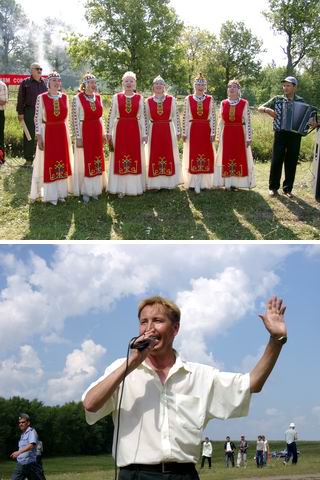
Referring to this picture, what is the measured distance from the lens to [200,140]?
7.74 m

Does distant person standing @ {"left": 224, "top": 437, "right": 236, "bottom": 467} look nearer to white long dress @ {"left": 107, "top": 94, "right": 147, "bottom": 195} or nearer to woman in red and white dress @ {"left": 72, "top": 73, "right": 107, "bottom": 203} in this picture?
white long dress @ {"left": 107, "top": 94, "right": 147, "bottom": 195}

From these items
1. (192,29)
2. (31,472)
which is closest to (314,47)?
(192,29)

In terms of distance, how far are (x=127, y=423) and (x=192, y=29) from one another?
109 feet

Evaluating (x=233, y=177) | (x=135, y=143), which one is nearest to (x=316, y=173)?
(x=233, y=177)

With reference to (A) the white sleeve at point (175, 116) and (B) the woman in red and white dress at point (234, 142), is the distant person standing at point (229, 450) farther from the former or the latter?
Result: (A) the white sleeve at point (175, 116)

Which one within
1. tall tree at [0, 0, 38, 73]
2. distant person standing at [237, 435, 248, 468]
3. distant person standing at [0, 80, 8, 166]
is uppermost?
tall tree at [0, 0, 38, 73]

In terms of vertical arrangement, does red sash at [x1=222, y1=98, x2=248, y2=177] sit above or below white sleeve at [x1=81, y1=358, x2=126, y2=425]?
above

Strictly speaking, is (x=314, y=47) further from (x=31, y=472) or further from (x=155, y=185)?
(x=31, y=472)

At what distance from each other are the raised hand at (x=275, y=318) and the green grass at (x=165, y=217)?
420 cm

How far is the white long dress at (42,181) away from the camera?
7039 mm

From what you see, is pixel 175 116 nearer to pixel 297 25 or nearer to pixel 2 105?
pixel 2 105

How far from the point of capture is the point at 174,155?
7723mm

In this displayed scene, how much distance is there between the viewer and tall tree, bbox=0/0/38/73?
22.0 meters

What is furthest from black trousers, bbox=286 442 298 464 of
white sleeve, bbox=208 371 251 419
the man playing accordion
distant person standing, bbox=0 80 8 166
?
white sleeve, bbox=208 371 251 419
